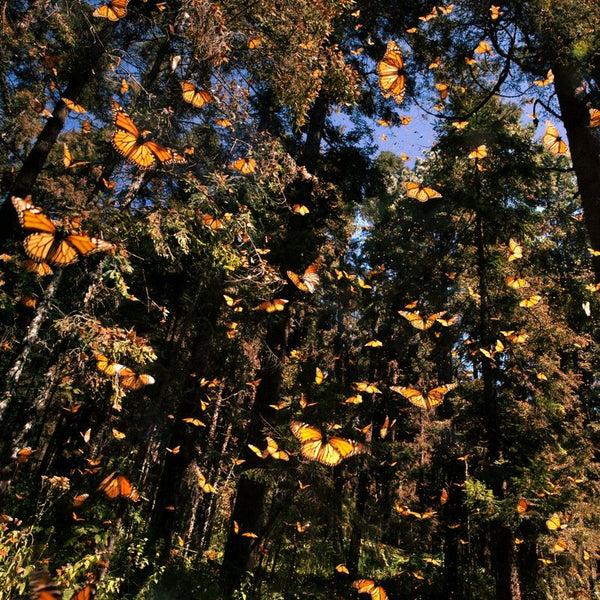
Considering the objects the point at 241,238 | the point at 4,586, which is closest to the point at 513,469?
the point at 241,238

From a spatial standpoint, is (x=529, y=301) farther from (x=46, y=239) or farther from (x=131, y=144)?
(x=46, y=239)

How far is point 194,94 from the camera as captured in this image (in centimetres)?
348

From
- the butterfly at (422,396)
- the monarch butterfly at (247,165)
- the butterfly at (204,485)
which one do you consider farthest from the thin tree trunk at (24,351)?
the butterfly at (422,396)

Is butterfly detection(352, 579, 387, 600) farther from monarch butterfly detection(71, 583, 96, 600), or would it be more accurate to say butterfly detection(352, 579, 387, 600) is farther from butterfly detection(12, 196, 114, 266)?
butterfly detection(12, 196, 114, 266)

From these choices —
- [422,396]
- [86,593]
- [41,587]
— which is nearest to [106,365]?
[86,593]

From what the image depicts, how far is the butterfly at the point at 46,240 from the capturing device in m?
2.58

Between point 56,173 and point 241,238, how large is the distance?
10.4 m

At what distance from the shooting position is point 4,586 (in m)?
3.78

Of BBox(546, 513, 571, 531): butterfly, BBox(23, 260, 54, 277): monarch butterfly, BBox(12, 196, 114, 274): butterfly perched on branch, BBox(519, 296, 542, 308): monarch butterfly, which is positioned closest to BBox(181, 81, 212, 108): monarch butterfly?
BBox(12, 196, 114, 274): butterfly perched on branch

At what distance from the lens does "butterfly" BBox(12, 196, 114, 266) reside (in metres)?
2.58

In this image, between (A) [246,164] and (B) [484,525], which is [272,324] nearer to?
(A) [246,164]

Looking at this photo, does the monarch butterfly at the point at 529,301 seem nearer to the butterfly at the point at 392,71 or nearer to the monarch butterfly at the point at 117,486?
the butterfly at the point at 392,71

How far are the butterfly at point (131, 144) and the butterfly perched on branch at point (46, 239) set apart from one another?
71 centimetres

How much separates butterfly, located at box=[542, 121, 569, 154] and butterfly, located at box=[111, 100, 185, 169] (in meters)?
4.92
